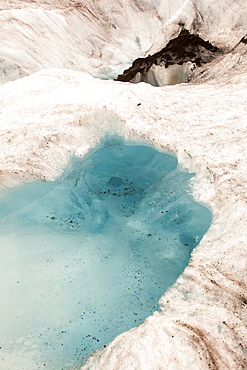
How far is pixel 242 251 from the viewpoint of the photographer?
3.76 m

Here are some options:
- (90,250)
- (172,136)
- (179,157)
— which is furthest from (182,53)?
(90,250)

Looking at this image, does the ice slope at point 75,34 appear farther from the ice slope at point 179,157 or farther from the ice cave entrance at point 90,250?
the ice cave entrance at point 90,250

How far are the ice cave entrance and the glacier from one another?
0.20 metres

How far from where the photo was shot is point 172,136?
6.28m

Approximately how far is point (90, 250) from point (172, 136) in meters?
3.04

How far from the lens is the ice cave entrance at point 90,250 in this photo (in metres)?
3.35

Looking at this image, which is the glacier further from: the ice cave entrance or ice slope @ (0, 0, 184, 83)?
the ice cave entrance

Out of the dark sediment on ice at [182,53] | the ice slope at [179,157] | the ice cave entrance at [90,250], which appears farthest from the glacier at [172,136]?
the dark sediment on ice at [182,53]

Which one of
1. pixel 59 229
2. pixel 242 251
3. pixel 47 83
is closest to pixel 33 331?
pixel 59 229

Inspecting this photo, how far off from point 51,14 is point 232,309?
1672 cm

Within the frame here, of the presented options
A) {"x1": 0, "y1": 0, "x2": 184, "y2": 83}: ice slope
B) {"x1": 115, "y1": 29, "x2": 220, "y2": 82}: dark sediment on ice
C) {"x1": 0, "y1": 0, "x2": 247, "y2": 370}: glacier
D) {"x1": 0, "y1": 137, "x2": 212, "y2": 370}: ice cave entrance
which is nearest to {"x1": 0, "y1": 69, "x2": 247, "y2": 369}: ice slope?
{"x1": 0, "y1": 0, "x2": 247, "y2": 370}: glacier

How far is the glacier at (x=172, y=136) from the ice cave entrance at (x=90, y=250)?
0.64ft

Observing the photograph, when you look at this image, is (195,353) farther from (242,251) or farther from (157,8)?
(157,8)

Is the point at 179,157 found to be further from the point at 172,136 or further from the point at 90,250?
the point at 90,250
